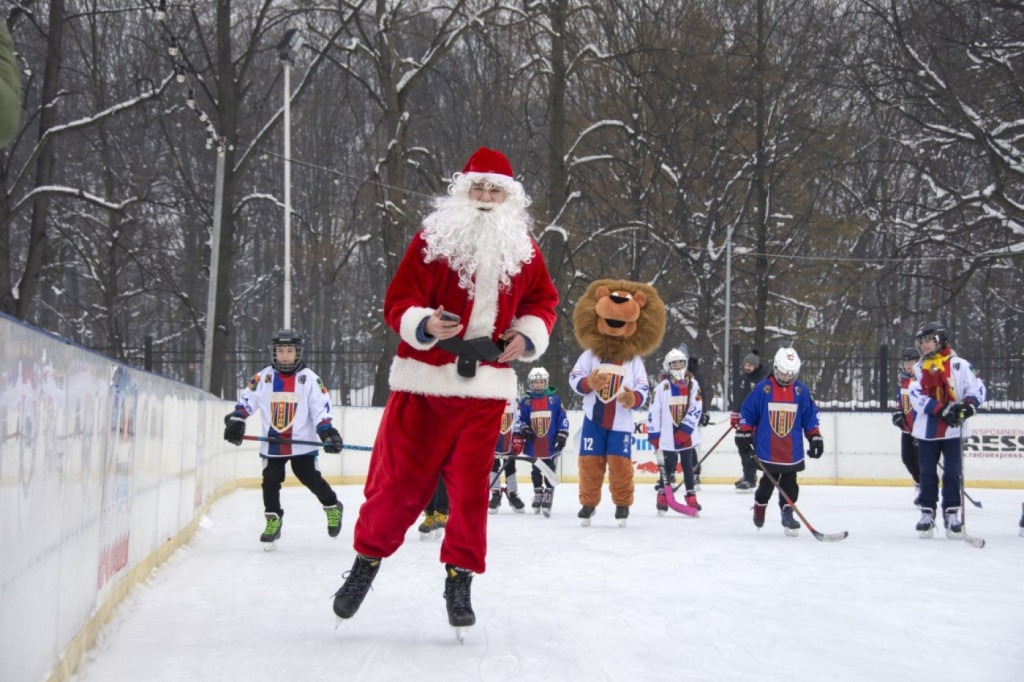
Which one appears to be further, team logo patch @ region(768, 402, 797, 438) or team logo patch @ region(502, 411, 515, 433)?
team logo patch @ region(502, 411, 515, 433)

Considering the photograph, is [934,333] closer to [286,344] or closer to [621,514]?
[621,514]

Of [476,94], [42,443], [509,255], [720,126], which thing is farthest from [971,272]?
[42,443]

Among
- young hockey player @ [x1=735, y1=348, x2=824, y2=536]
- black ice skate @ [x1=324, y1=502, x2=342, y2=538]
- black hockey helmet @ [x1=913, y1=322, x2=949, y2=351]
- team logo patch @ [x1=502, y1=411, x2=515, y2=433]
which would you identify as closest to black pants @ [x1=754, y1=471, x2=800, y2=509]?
young hockey player @ [x1=735, y1=348, x2=824, y2=536]

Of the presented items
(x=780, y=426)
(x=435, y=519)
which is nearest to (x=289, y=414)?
(x=435, y=519)

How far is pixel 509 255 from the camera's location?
4.82 meters

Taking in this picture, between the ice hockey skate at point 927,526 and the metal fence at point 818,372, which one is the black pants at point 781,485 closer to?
the ice hockey skate at point 927,526

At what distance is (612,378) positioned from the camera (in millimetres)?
9484

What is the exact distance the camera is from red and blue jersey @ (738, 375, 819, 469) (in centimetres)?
923

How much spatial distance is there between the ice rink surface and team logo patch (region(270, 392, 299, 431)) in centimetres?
85

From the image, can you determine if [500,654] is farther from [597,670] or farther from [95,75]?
[95,75]

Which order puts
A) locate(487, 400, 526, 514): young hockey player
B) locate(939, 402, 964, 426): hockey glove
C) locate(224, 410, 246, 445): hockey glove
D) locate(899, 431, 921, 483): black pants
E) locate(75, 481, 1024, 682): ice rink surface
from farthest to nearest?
locate(899, 431, 921, 483): black pants → locate(487, 400, 526, 514): young hockey player → locate(939, 402, 964, 426): hockey glove → locate(224, 410, 246, 445): hockey glove → locate(75, 481, 1024, 682): ice rink surface

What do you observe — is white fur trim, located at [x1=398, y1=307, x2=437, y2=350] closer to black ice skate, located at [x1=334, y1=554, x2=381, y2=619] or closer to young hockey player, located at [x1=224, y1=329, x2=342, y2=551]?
black ice skate, located at [x1=334, y1=554, x2=381, y2=619]

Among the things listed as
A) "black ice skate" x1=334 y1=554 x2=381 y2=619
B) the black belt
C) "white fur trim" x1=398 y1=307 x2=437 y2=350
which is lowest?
"black ice skate" x1=334 y1=554 x2=381 y2=619

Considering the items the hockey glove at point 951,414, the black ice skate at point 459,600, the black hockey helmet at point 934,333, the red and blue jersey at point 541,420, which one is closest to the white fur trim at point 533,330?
the black ice skate at point 459,600
